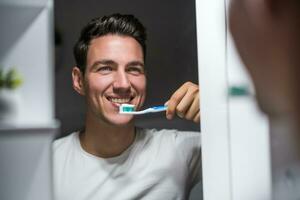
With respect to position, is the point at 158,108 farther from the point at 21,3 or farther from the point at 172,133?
the point at 21,3

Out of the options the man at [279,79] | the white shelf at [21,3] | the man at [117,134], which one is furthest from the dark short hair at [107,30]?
the man at [279,79]

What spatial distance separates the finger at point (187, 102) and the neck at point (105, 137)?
11 cm

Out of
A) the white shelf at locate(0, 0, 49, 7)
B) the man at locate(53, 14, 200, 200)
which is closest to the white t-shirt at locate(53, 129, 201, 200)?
the man at locate(53, 14, 200, 200)

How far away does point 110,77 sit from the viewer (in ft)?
2.93

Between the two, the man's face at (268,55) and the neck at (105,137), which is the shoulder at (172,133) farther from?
the man's face at (268,55)

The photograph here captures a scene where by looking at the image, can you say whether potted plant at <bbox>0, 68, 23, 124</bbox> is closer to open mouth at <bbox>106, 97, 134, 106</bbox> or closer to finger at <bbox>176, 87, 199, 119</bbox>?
open mouth at <bbox>106, 97, 134, 106</bbox>

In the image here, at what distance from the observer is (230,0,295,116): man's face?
92cm

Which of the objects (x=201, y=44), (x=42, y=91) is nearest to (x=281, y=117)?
(x=201, y=44)

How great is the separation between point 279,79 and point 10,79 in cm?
57

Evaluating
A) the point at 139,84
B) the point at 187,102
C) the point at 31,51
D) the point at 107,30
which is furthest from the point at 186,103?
the point at 31,51

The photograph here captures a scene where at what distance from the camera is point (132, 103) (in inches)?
35.7

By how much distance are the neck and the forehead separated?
132 millimetres

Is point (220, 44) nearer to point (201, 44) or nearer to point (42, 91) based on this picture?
point (201, 44)

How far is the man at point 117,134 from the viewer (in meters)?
0.87
